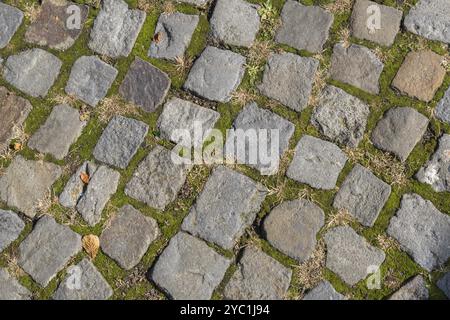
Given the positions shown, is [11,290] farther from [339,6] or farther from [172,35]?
[339,6]

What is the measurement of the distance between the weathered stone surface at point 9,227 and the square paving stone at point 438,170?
2422 mm

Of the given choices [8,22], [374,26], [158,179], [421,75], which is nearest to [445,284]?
[421,75]

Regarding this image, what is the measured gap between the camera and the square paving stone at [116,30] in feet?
11.6

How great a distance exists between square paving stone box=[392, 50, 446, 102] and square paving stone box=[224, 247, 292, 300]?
52.3 inches

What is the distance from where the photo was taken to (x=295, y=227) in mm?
3121

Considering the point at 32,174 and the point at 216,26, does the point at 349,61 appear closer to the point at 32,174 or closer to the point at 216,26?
the point at 216,26

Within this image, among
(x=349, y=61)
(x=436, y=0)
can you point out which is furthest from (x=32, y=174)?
(x=436, y=0)

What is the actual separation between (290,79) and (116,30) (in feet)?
3.95

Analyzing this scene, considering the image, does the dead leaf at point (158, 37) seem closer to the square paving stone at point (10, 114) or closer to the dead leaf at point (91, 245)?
the square paving stone at point (10, 114)

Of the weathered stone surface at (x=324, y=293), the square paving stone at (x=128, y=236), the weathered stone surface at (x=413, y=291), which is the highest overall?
the weathered stone surface at (x=413, y=291)

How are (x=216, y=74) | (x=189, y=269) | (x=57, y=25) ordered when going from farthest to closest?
(x=57, y=25)
(x=216, y=74)
(x=189, y=269)

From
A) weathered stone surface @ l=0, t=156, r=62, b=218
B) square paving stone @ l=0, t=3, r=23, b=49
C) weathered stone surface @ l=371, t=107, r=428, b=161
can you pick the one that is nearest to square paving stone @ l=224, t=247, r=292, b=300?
weathered stone surface @ l=371, t=107, r=428, b=161

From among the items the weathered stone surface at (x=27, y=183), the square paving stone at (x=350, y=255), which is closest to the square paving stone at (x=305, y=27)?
the square paving stone at (x=350, y=255)

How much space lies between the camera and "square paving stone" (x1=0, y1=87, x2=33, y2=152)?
11.3 ft
